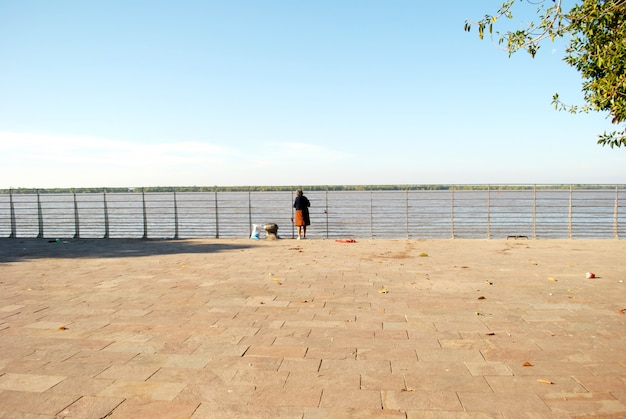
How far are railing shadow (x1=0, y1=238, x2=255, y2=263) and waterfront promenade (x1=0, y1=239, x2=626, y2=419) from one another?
2.19 meters

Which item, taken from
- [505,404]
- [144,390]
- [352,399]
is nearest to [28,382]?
[144,390]

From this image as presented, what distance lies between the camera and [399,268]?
339 inches

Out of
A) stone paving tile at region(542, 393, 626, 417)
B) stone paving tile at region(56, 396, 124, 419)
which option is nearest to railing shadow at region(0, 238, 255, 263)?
stone paving tile at region(56, 396, 124, 419)

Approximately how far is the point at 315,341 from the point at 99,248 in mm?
9693

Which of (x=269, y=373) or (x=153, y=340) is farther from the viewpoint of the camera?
(x=153, y=340)

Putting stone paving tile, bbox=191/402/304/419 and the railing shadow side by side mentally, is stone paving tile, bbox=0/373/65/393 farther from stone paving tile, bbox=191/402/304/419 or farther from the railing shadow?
the railing shadow

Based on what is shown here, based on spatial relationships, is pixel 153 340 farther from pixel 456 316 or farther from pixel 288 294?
pixel 456 316

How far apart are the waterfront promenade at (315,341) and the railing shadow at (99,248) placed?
86.1 inches

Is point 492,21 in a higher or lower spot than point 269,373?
higher

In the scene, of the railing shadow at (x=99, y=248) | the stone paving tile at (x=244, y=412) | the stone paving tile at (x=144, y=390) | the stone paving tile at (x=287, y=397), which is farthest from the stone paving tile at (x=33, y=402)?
the railing shadow at (x=99, y=248)

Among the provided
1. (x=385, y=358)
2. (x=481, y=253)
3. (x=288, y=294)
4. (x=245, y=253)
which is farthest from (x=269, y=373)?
(x=481, y=253)

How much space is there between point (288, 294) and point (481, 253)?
5912 mm

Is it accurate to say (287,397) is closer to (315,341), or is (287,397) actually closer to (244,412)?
(244,412)

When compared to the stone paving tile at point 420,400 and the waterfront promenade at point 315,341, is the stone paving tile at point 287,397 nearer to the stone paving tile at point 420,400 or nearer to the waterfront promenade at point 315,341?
the waterfront promenade at point 315,341
